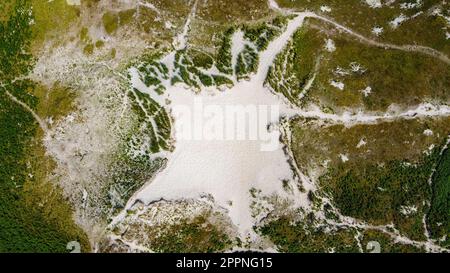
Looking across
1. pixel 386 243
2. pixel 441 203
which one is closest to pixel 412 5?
pixel 441 203

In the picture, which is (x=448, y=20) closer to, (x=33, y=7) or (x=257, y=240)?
(x=257, y=240)

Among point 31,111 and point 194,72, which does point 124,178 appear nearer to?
point 31,111

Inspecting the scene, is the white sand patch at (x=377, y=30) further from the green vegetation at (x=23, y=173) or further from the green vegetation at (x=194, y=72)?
the green vegetation at (x=23, y=173)

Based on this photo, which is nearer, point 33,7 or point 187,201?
point 187,201

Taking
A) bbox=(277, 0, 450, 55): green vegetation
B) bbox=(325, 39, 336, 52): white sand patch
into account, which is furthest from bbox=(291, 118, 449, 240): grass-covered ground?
bbox=(277, 0, 450, 55): green vegetation

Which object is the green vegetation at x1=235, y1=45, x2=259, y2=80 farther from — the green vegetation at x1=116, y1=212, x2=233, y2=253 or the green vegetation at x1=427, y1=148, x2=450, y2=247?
the green vegetation at x1=427, y1=148, x2=450, y2=247
